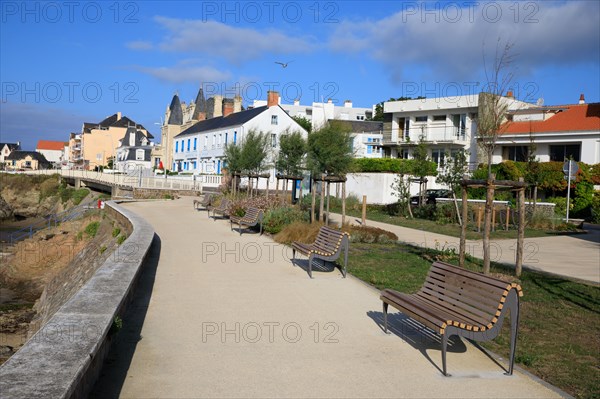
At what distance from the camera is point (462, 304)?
257 inches

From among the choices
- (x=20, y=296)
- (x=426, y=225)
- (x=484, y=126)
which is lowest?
(x=20, y=296)

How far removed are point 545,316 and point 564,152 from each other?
3761 cm

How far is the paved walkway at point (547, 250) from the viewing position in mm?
14156

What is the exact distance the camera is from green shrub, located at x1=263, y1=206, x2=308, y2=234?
19.0m

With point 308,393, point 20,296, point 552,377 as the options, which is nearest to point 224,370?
point 308,393

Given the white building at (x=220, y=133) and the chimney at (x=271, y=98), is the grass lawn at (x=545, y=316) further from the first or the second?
the chimney at (x=271, y=98)

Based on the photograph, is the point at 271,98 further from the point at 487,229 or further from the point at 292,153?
the point at 487,229

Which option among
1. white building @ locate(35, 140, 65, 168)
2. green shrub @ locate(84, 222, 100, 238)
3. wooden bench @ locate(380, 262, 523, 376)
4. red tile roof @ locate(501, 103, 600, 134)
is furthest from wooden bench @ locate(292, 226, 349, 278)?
white building @ locate(35, 140, 65, 168)

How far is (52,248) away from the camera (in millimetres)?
27469

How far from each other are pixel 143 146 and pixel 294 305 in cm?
9976

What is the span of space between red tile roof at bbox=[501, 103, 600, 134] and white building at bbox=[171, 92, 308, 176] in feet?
59.2

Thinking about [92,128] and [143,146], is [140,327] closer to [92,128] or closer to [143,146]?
[143,146]

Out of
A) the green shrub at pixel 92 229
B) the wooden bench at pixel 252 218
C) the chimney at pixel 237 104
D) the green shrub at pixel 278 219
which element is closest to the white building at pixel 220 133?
the chimney at pixel 237 104

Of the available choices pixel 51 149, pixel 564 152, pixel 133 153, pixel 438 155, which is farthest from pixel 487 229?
pixel 51 149
